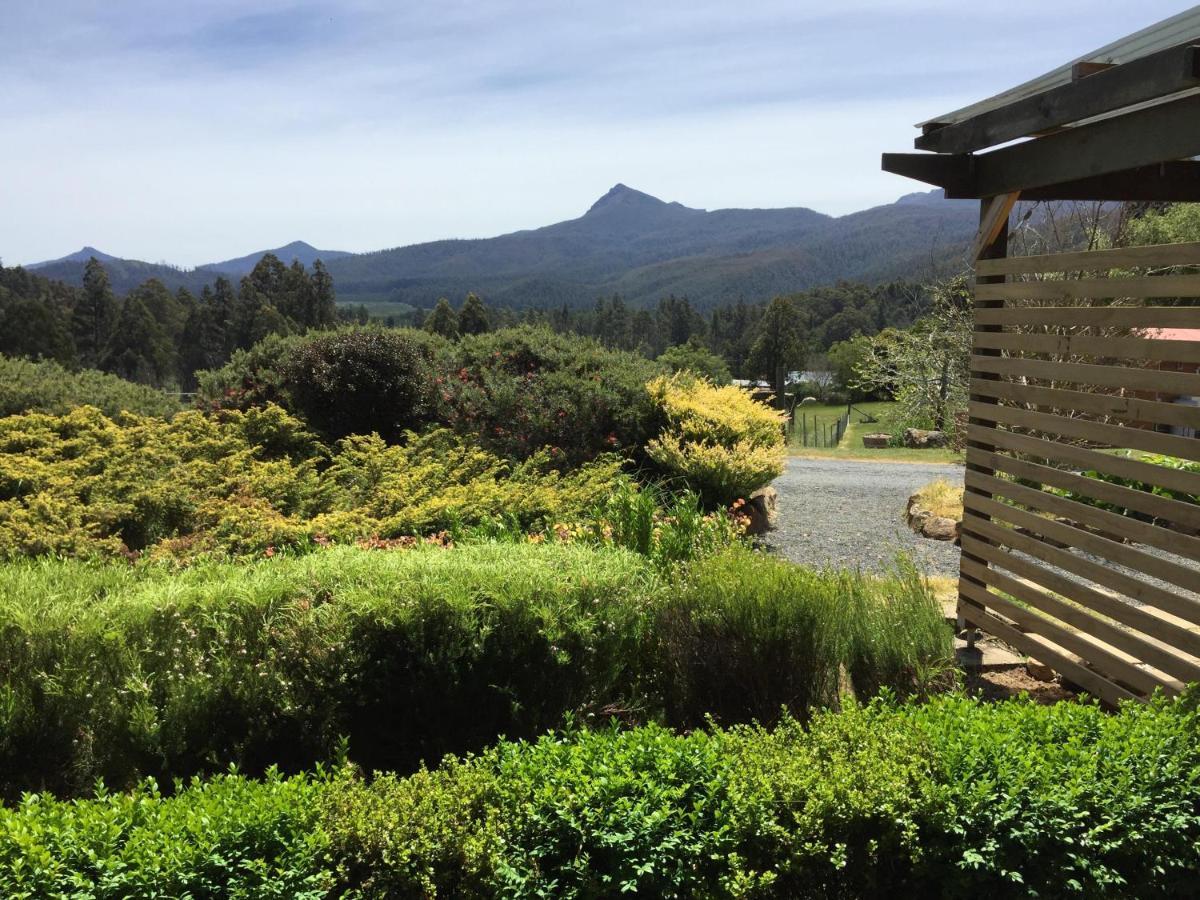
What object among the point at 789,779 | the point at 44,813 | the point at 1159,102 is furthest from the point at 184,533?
the point at 1159,102

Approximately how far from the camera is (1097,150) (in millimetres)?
3906

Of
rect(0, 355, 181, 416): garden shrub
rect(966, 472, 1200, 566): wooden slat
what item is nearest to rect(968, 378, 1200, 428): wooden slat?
rect(966, 472, 1200, 566): wooden slat

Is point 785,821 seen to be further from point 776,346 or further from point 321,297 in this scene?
point 321,297

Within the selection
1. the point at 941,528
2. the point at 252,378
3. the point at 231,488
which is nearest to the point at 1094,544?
the point at 941,528

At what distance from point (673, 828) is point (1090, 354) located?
134 inches

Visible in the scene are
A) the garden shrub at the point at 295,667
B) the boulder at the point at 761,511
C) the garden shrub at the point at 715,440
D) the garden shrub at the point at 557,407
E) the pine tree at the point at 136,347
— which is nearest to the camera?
the garden shrub at the point at 295,667

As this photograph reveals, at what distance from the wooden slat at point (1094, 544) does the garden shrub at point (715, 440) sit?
319 centimetres

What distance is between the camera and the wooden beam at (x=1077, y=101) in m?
3.05

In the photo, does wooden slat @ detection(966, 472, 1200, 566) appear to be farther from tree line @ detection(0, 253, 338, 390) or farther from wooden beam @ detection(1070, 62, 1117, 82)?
tree line @ detection(0, 253, 338, 390)

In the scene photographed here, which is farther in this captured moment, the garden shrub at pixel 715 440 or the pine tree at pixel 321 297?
the pine tree at pixel 321 297

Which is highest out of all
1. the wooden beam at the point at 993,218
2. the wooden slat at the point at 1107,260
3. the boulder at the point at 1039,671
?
the wooden beam at the point at 993,218

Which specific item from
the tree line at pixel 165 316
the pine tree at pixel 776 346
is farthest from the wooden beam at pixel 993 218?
the pine tree at pixel 776 346

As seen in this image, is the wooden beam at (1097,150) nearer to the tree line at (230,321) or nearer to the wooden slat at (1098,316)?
the wooden slat at (1098,316)

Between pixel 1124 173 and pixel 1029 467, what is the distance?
1.71 meters
